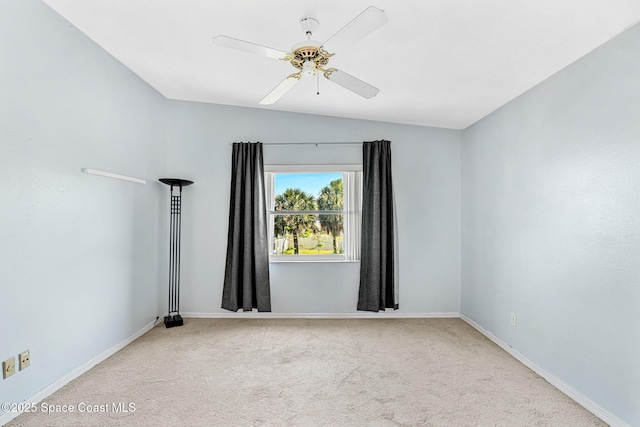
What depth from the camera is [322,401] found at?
219 cm

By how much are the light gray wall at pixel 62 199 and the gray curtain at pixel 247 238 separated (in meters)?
0.94

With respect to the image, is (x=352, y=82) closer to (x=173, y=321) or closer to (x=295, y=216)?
(x=295, y=216)

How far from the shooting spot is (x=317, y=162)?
4020 mm

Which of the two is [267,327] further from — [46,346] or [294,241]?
[46,346]

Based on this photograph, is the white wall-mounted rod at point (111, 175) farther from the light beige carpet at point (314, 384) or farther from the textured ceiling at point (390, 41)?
the light beige carpet at point (314, 384)

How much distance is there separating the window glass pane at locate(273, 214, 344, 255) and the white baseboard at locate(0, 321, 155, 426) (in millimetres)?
1772

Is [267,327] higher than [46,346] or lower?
lower

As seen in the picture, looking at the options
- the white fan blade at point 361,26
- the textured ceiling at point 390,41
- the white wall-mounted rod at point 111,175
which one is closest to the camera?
the white fan blade at point 361,26

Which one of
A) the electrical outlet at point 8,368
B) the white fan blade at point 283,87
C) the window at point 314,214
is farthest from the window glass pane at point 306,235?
the electrical outlet at point 8,368

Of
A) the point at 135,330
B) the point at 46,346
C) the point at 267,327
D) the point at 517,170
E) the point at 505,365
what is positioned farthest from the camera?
the point at 267,327

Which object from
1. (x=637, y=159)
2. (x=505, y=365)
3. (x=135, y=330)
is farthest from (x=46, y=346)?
(x=637, y=159)

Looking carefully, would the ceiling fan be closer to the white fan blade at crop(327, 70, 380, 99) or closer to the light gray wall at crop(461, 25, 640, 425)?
the white fan blade at crop(327, 70, 380, 99)

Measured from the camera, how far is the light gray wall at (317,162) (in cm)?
399

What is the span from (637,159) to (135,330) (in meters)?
4.23
